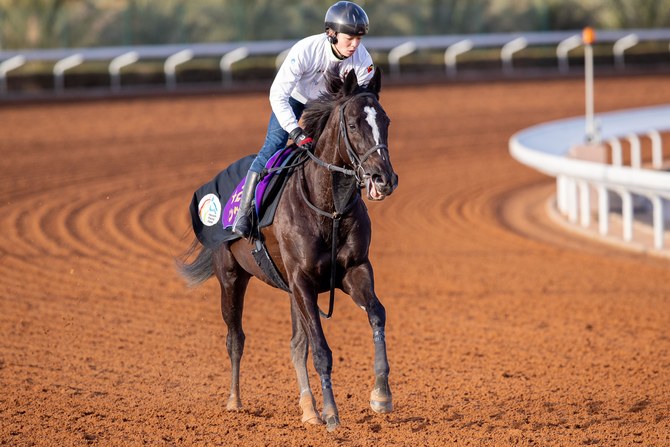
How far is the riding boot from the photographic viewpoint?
20.2 feet

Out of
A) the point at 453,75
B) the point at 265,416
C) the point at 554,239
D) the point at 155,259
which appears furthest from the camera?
the point at 453,75

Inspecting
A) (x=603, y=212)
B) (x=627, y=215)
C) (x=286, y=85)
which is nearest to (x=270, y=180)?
(x=286, y=85)

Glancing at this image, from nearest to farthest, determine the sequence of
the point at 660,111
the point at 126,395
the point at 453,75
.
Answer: the point at 126,395
the point at 660,111
the point at 453,75

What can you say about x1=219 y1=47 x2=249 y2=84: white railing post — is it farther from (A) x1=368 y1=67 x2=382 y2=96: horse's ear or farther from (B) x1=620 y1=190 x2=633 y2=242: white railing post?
(A) x1=368 y1=67 x2=382 y2=96: horse's ear

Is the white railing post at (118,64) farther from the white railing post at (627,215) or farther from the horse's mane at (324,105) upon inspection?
the horse's mane at (324,105)

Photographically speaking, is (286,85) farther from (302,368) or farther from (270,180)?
(302,368)

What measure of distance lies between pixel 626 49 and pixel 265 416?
82.3 feet

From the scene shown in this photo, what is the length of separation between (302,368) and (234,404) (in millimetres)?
488

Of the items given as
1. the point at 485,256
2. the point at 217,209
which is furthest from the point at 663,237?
the point at 217,209

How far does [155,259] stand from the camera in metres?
10.9

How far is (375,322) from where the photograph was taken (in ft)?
18.2

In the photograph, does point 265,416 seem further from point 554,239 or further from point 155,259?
point 554,239

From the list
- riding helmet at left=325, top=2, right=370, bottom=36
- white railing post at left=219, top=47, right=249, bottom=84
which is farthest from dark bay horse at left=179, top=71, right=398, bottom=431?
white railing post at left=219, top=47, right=249, bottom=84

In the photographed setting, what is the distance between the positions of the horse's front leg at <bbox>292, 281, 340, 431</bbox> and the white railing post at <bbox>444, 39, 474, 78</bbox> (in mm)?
22250
